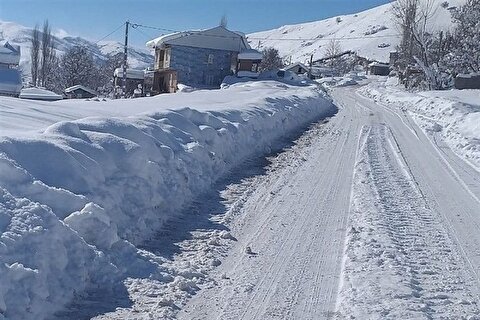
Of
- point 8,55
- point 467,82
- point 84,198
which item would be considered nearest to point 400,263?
point 84,198

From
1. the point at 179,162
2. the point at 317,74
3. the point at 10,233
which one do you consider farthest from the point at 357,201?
the point at 317,74

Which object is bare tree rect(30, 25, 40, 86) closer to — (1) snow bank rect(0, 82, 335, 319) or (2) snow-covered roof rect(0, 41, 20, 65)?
(2) snow-covered roof rect(0, 41, 20, 65)

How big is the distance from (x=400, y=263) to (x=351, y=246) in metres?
0.80

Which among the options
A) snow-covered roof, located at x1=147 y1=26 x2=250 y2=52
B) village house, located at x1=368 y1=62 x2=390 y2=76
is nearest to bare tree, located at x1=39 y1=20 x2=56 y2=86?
snow-covered roof, located at x1=147 y1=26 x2=250 y2=52

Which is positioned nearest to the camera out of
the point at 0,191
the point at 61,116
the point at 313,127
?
the point at 0,191

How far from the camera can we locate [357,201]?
1012cm

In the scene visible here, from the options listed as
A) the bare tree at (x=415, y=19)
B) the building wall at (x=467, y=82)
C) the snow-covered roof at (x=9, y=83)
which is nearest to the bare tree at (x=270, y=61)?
the bare tree at (x=415, y=19)

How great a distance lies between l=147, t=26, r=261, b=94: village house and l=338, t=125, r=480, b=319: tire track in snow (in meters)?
46.3

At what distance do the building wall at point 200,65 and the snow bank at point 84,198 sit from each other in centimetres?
4518

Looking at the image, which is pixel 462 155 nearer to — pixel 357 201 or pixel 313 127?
pixel 313 127

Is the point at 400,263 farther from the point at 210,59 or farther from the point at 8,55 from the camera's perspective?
the point at 210,59

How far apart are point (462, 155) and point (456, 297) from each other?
12477 millimetres

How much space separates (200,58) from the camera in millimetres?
57938

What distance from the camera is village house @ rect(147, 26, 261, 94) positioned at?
2231 inches
